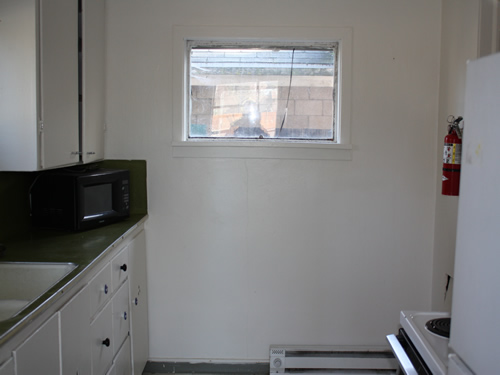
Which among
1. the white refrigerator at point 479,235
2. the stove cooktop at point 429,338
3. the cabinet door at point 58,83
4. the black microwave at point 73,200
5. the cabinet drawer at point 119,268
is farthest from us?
the black microwave at point 73,200

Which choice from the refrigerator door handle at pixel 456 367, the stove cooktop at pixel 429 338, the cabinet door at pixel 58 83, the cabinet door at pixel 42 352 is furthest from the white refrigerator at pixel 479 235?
the cabinet door at pixel 58 83

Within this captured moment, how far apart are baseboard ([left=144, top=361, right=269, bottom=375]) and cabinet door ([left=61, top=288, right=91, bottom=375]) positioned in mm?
1202

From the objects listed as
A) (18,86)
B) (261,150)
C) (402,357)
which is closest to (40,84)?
(18,86)

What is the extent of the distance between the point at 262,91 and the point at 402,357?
1.94 metres

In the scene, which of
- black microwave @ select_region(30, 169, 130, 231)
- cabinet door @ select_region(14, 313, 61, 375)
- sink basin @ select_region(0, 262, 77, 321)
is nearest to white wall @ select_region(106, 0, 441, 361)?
black microwave @ select_region(30, 169, 130, 231)

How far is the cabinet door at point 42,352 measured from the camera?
50.3 inches

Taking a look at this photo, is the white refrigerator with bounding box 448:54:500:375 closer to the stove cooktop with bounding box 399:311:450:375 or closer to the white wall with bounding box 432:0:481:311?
the stove cooktop with bounding box 399:311:450:375

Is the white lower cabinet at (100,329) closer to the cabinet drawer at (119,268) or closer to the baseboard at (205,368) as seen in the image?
the cabinet drawer at (119,268)

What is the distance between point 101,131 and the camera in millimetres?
2793

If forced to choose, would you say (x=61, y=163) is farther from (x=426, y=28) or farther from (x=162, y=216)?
(x=426, y=28)

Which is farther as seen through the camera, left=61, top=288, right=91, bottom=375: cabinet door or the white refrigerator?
left=61, top=288, right=91, bottom=375: cabinet door

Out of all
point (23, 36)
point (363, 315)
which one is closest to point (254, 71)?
point (23, 36)

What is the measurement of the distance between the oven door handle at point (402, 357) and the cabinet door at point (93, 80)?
175cm

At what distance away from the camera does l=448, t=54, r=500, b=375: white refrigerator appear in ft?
3.15
